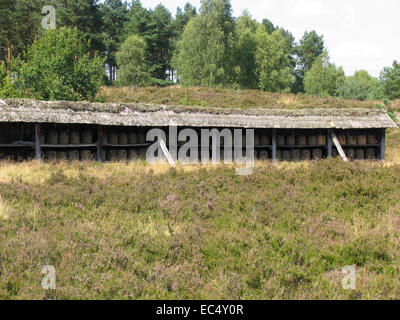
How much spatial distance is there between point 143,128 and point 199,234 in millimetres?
11465

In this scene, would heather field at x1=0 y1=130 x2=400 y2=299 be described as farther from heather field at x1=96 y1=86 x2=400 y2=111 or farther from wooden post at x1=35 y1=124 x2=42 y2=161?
heather field at x1=96 y1=86 x2=400 y2=111

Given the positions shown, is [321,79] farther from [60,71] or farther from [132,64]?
[60,71]

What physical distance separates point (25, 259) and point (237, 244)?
4.19 metres

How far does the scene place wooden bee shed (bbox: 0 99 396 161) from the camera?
16.4m

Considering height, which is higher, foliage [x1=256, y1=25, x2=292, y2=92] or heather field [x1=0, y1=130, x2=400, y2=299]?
foliage [x1=256, y1=25, x2=292, y2=92]

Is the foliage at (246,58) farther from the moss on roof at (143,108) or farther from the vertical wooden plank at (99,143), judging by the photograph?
the vertical wooden plank at (99,143)

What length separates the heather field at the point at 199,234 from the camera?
6.95 metres
